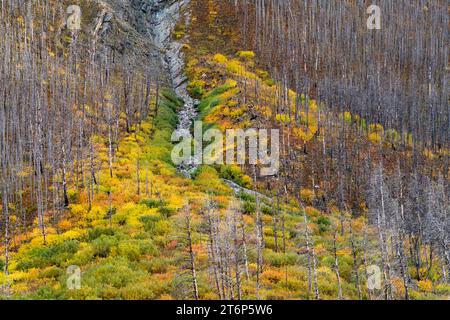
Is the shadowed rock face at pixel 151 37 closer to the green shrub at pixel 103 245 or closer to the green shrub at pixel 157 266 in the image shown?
the green shrub at pixel 103 245

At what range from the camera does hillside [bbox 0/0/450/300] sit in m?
24.4

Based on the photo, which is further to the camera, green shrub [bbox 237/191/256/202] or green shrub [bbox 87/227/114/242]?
green shrub [bbox 237/191/256/202]

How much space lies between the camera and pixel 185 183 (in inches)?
1764

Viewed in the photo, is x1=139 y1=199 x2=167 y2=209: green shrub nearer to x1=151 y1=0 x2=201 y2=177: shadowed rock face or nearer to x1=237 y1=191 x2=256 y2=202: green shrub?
x1=237 y1=191 x2=256 y2=202: green shrub

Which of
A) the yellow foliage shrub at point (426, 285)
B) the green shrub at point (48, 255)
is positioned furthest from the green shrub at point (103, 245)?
the yellow foliage shrub at point (426, 285)

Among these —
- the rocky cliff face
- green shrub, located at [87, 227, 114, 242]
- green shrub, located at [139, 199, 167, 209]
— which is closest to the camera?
green shrub, located at [87, 227, 114, 242]

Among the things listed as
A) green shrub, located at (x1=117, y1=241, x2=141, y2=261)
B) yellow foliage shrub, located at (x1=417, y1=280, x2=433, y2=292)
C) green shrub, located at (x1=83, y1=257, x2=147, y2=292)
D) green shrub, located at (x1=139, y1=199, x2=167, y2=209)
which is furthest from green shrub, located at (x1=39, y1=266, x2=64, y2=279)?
yellow foliage shrub, located at (x1=417, y1=280, x2=433, y2=292)

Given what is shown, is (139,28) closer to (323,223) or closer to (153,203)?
(153,203)

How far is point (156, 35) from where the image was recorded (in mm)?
101375

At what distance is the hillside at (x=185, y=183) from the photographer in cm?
2442

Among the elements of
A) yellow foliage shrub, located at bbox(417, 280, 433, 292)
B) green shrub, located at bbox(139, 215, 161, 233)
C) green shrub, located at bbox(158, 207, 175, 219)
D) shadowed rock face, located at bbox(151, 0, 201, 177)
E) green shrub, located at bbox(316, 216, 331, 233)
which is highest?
shadowed rock face, located at bbox(151, 0, 201, 177)

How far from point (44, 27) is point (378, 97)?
212 feet

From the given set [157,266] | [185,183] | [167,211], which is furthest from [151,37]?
[157,266]

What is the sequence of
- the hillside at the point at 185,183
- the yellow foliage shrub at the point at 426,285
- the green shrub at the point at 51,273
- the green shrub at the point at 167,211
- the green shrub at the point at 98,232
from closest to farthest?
the hillside at the point at 185,183
the green shrub at the point at 51,273
the yellow foliage shrub at the point at 426,285
the green shrub at the point at 98,232
the green shrub at the point at 167,211
